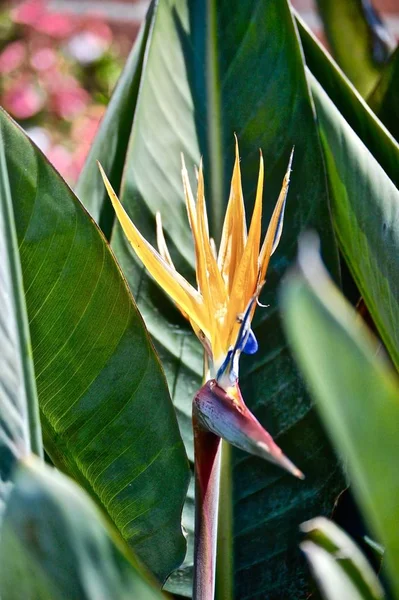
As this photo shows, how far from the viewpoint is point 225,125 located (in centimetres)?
79

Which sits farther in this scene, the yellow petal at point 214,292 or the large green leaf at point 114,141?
the large green leaf at point 114,141

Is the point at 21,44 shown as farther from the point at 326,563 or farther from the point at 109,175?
the point at 326,563

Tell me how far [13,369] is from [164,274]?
12 centimetres

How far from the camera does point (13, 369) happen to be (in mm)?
514

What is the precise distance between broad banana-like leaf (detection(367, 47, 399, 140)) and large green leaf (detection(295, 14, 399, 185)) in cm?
11

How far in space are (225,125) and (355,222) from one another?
0.21m

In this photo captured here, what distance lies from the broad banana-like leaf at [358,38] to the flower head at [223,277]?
1.96ft

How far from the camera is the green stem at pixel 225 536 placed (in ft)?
2.29

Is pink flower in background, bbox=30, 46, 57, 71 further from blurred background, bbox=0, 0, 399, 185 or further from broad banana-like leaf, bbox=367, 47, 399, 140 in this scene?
broad banana-like leaf, bbox=367, 47, 399, 140

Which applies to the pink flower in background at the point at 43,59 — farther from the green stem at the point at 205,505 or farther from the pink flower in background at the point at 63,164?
the green stem at the point at 205,505

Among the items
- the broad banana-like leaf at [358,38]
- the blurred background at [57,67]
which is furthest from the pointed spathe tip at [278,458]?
the blurred background at [57,67]

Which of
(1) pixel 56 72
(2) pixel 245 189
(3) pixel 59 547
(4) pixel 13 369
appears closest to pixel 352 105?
(2) pixel 245 189

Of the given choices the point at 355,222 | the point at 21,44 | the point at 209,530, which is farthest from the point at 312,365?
the point at 21,44

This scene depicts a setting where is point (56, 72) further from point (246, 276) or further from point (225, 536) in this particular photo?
point (246, 276)
